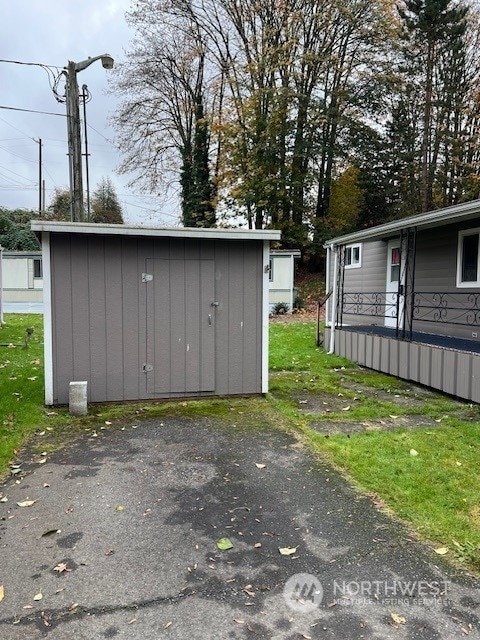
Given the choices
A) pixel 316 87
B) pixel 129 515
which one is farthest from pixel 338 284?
pixel 316 87

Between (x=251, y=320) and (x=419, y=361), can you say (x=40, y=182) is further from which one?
(x=419, y=361)

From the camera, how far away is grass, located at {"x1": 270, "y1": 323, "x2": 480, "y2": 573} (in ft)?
9.29

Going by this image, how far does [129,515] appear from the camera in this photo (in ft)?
9.62

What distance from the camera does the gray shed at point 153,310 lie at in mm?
5465

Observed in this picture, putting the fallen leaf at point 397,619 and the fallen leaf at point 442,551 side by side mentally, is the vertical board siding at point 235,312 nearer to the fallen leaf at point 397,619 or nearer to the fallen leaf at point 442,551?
the fallen leaf at point 442,551

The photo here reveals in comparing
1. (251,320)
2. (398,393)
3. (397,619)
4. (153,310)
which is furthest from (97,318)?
(397,619)

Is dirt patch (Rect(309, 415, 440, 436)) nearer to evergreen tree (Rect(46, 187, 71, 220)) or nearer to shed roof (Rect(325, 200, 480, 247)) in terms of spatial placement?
shed roof (Rect(325, 200, 480, 247))

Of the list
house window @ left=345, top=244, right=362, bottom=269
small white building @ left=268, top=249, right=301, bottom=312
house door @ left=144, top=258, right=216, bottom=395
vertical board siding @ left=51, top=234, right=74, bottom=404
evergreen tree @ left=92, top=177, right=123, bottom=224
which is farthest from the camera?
evergreen tree @ left=92, top=177, right=123, bottom=224

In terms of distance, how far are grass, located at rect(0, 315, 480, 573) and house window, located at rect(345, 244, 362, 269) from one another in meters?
4.43

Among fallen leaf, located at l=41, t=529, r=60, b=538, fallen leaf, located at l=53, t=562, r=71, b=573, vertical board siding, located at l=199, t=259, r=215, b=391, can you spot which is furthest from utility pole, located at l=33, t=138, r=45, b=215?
fallen leaf, located at l=53, t=562, r=71, b=573

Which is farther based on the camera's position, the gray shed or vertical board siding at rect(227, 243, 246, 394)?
vertical board siding at rect(227, 243, 246, 394)

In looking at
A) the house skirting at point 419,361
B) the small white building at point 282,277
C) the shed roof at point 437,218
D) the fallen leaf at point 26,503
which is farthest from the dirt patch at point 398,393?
the small white building at point 282,277

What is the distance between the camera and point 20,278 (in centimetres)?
2014

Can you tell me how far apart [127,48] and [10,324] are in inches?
678
